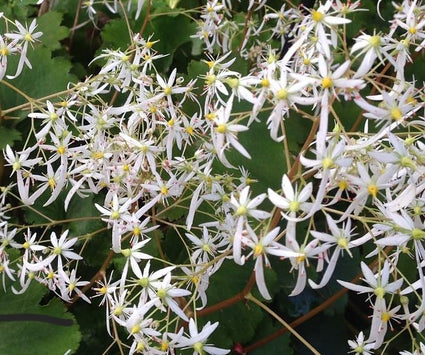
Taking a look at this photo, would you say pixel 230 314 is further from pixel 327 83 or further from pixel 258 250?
pixel 327 83

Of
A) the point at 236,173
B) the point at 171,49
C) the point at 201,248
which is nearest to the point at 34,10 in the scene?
the point at 171,49

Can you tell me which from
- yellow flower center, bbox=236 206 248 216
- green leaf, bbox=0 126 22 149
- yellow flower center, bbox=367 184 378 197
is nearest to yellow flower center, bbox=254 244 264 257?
yellow flower center, bbox=236 206 248 216

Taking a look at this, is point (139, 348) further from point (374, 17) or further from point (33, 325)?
point (374, 17)

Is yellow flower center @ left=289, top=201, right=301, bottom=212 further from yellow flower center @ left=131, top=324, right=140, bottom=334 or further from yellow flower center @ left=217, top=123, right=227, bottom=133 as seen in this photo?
yellow flower center @ left=131, top=324, right=140, bottom=334

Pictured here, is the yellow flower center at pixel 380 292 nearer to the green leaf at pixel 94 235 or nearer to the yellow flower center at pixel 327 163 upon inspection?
the yellow flower center at pixel 327 163

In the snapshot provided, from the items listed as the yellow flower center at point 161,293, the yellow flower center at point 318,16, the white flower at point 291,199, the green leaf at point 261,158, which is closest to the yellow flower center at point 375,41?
the yellow flower center at point 318,16

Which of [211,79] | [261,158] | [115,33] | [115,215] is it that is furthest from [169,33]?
[115,215]
